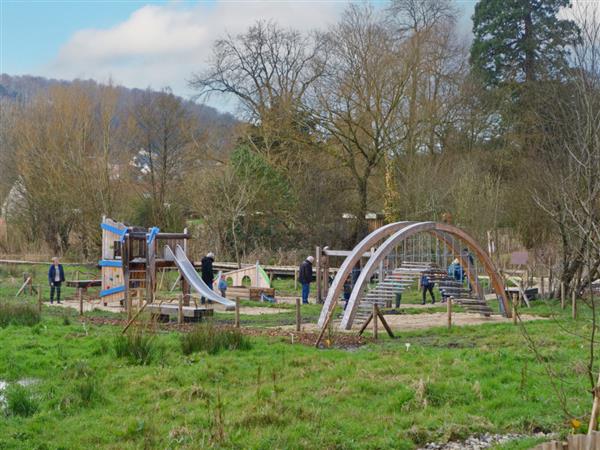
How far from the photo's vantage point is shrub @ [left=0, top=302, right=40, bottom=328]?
17.9m

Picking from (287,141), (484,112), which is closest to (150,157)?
(287,141)

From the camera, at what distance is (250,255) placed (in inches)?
1468

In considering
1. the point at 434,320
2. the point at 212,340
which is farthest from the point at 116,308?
the point at 212,340

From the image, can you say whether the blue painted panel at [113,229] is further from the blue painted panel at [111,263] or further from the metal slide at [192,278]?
the metal slide at [192,278]

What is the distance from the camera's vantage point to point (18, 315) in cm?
1822

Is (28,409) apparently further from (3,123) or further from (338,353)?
(3,123)

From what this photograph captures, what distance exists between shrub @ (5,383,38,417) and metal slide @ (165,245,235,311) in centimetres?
1133

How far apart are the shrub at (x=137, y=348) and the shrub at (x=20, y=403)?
267 cm

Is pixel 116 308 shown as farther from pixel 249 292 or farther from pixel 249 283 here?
pixel 249 283

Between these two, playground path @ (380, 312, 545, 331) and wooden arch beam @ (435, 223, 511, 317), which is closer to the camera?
playground path @ (380, 312, 545, 331)

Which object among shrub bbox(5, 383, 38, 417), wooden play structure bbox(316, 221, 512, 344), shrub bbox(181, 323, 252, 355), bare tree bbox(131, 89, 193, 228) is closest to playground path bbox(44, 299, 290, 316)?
wooden play structure bbox(316, 221, 512, 344)

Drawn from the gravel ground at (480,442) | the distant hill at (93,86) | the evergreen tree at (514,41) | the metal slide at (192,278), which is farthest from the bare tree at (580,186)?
the distant hill at (93,86)

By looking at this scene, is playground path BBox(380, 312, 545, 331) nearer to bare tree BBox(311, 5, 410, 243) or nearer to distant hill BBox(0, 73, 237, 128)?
bare tree BBox(311, 5, 410, 243)

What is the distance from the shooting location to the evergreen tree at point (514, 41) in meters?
43.0
